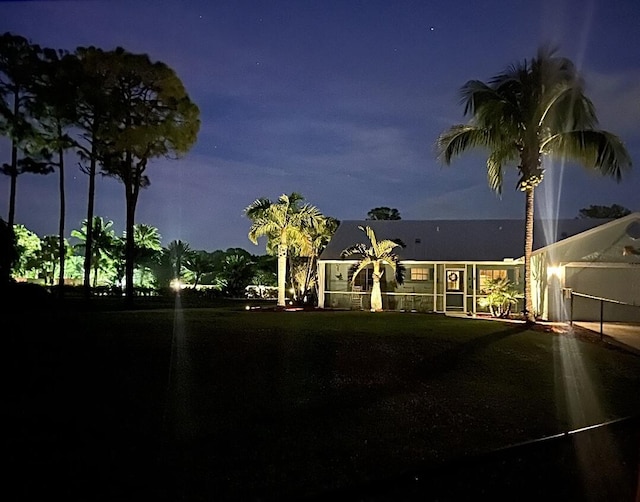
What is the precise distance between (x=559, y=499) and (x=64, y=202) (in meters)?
28.4

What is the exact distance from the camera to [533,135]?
17.4 meters

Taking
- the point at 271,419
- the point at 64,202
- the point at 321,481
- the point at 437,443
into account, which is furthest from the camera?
the point at 64,202

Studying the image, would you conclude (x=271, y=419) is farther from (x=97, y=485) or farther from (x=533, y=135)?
(x=533, y=135)

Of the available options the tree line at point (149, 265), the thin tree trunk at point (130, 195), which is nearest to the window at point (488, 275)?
the thin tree trunk at point (130, 195)

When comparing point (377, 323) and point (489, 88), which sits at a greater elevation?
point (489, 88)

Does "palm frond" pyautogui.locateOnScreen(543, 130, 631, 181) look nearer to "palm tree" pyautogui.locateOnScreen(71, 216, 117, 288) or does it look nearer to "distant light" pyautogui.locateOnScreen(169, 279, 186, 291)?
"distant light" pyautogui.locateOnScreen(169, 279, 186, 291)

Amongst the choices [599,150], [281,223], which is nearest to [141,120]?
[281,223]

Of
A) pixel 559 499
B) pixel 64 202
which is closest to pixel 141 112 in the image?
pixel 64 202

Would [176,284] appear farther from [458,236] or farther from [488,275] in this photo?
[488,275]

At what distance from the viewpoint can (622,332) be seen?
625 inches

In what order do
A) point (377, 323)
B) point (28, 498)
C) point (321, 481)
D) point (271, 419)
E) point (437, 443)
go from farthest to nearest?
1. point (377, 323)
2. point (271, 419)
3. point (437, 443)
4. point (321, 481)
5. point (28, 498)

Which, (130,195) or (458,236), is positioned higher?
(130,195)

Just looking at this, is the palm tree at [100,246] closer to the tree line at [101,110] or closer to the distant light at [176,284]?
the distant light at [176,284]

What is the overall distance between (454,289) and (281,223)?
307 inches
